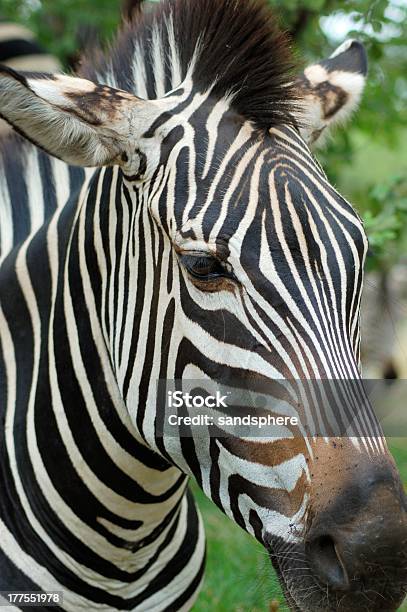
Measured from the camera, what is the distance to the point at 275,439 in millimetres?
2471

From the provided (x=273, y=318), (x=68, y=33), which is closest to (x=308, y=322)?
(x=273, y=318)

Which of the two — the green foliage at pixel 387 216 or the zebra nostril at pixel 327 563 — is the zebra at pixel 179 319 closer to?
the zebra nostril at pixel 327 563

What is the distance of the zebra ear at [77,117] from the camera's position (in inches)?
107

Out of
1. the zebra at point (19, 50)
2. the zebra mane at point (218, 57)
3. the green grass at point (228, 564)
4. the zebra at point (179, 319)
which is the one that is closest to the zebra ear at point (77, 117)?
the zebra at point (179, 319)

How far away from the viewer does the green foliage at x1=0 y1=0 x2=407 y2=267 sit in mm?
5203

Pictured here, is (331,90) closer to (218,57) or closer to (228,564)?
(218,57)

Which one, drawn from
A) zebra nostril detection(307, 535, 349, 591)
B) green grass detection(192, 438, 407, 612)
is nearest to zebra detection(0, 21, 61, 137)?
green grass detection(192, 438, 407, 612)

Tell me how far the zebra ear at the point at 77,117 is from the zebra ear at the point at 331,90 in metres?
0.70

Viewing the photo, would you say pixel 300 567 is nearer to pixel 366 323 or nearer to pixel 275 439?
pixel 275 439

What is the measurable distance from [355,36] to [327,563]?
3987 millimetres

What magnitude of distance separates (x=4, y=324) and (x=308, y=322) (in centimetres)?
146

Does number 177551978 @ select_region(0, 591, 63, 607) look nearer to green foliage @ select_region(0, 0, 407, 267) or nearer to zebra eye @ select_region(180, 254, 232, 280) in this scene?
zebra eye @ select_region(180, 254, 232, 280)

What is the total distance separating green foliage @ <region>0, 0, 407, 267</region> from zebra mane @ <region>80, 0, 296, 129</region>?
38.3 inches

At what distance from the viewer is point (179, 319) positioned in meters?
2.72
